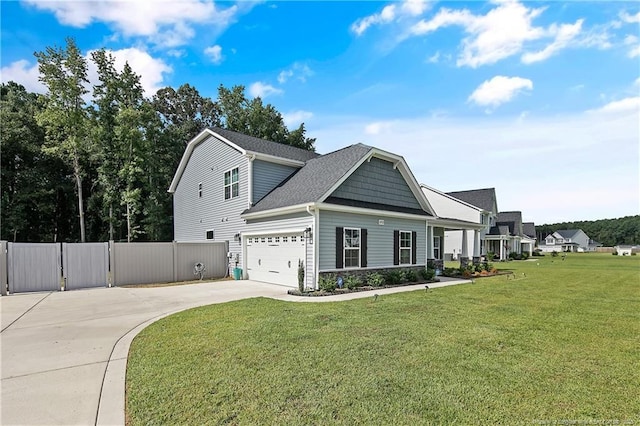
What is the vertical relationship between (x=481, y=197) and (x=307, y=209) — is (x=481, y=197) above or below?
above

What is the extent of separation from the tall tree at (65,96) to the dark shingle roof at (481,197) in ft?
118

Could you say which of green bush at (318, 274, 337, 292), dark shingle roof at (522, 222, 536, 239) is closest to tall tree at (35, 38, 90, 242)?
green bush at (318, 274, 337, 292)

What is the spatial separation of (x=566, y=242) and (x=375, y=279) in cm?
8280

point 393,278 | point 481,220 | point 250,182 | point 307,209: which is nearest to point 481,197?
point 481,220

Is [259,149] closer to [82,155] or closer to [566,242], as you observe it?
[82,155]

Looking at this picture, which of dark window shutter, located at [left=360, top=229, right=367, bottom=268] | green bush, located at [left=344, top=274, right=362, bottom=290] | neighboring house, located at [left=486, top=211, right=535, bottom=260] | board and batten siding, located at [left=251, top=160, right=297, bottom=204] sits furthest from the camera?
neighboring house, located at [left=486, top=211, right=535, bottom=260]

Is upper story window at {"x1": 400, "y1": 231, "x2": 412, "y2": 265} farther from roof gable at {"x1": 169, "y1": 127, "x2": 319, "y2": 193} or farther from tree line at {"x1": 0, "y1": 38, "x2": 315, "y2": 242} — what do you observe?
tree line at {"x1": 0, "y1": 38, "x2": 315, "y2": 242}

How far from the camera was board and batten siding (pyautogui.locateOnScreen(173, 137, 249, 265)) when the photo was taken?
15.6m

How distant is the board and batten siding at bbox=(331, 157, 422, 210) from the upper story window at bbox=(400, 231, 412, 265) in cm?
138

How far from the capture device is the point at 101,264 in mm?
12844

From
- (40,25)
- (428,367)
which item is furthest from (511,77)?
(40,25)

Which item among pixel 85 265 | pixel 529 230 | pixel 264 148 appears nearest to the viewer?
pixel 85 265

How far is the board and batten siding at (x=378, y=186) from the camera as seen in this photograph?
12.8 m

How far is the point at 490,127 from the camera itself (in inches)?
520
